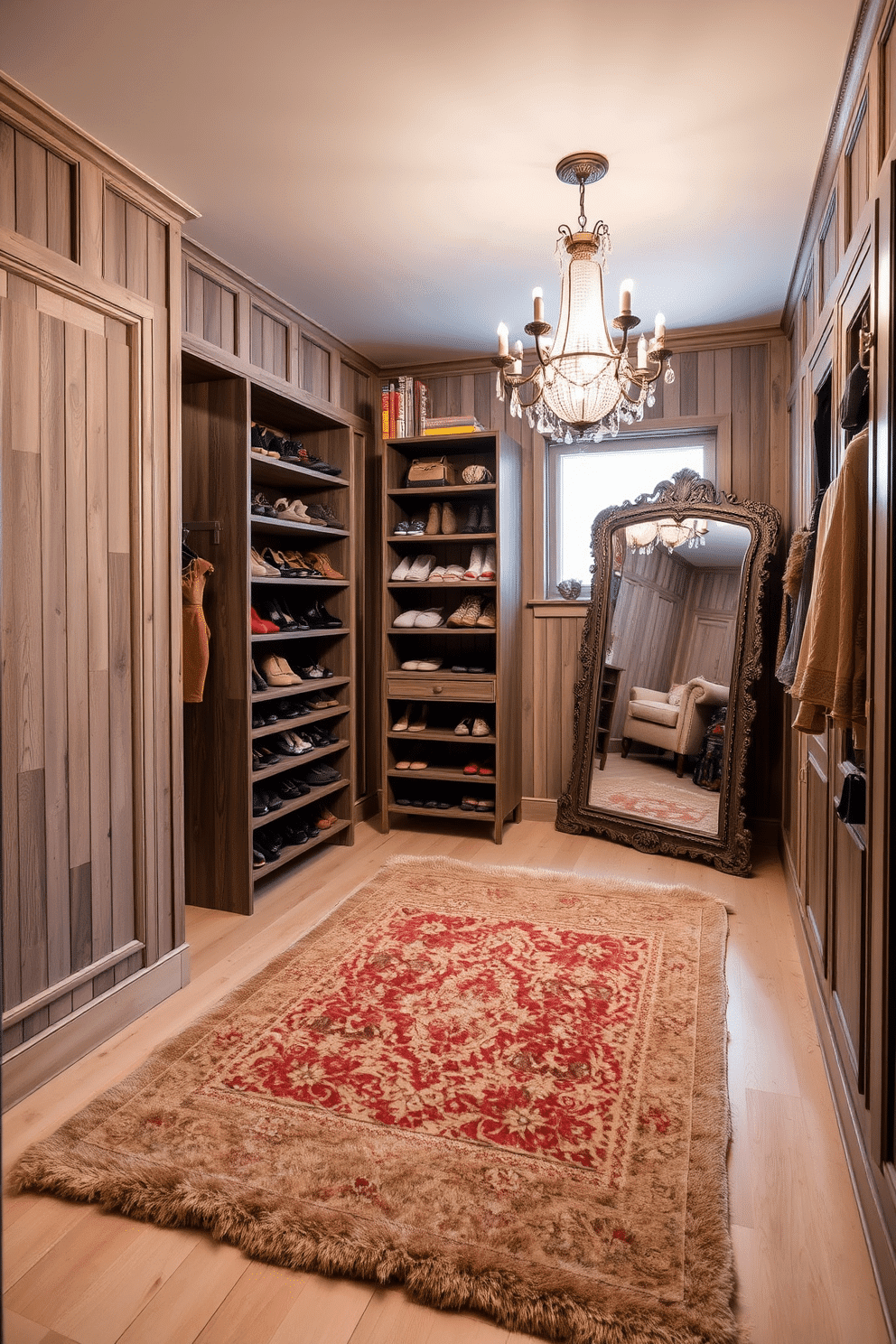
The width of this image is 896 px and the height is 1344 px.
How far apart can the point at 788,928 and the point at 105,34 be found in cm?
341

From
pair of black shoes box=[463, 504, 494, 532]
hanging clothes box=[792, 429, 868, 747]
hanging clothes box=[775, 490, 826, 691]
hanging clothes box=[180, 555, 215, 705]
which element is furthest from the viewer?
pair of black shoes box=[463, 504, 494, 532]

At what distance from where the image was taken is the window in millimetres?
4164

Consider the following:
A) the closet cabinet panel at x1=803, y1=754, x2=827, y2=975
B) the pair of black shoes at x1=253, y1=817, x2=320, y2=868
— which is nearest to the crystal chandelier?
the closet cabinet panel at x1=803, y1=754, x2=827, y2=975

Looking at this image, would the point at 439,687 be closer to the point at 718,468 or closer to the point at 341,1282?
the point at 718,468

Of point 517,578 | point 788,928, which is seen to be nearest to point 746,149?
point 517,578

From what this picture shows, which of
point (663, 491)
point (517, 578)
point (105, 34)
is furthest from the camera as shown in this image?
point (517, 578)

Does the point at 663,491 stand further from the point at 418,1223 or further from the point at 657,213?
the point at 418,1223

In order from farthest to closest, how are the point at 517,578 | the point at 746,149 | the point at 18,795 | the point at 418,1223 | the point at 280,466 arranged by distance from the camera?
the point at 517,578 < the point at 280,466 < the point at 746,149 < the point at 18,795 < the point at 418,1223

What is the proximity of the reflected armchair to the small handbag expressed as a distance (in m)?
1.44

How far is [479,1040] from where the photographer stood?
89.1 inches

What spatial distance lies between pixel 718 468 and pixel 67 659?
3.16 meters

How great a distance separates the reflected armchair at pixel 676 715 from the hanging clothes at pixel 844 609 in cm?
214

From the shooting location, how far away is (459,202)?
2740 mm

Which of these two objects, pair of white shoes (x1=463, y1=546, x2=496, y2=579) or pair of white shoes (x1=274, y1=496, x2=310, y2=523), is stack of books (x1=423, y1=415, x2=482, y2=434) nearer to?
pair of white shoes (x1=463, y1=546, x2=496, y2=579)
